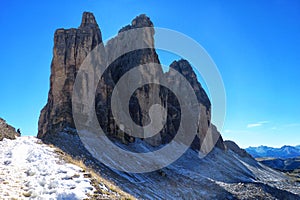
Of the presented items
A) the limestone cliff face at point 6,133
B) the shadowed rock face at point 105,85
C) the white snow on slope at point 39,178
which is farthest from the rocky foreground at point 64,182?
the shadowed rock face at point 105,85

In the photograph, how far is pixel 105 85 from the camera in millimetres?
55188

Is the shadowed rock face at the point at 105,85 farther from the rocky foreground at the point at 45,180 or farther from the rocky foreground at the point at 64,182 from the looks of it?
the rocky foreground at the point at 45,180

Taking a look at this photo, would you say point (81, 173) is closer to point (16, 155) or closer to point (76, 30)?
point (16, 155)

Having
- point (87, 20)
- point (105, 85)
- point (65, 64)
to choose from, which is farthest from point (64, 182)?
point (87, 20)

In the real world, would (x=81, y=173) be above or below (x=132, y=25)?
below

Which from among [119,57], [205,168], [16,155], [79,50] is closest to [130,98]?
[119,57]

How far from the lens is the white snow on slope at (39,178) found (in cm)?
1230

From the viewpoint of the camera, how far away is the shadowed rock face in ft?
163

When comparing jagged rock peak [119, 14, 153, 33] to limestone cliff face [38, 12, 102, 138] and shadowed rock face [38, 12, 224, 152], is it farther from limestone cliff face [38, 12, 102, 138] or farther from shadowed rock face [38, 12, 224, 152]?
limestone cliff face [38, 12, 102, 138]

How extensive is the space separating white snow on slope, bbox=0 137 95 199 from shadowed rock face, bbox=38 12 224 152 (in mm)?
18278

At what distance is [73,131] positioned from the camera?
40594 mm

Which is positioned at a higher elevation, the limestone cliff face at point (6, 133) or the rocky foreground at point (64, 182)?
the limestone cliff face at point (6, 133)

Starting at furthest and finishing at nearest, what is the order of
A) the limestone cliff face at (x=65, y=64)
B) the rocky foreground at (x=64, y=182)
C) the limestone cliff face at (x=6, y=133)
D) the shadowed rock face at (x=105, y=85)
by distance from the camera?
the shadowed rock face at (x=105, y=85), the limestone cliff face at (x=65, y=64), the limestone cliff face at (x=6, y=133), the rocky foreground at (x=64, y=182)

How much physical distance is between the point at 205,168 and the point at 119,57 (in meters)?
38.1
